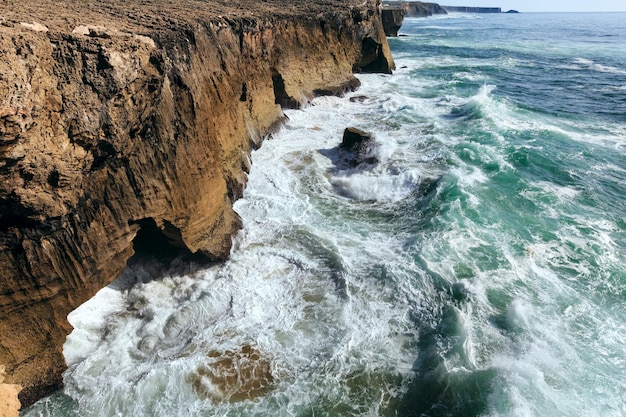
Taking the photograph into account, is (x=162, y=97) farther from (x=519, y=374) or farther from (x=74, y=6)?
(x=519, y=374)

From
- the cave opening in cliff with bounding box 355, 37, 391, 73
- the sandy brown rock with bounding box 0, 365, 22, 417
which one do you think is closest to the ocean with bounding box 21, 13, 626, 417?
the sandy brown rock with bounding box 0, 365, 22, 417

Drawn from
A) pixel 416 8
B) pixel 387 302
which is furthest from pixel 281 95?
pixel 416 8

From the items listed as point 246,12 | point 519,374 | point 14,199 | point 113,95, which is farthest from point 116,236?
point 246,12

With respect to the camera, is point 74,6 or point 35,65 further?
point 74,6

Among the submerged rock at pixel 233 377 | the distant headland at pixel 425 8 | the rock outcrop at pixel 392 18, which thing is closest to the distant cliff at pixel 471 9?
the distant headland at pixel 425 8

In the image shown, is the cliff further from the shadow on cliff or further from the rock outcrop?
the shadow on cliff

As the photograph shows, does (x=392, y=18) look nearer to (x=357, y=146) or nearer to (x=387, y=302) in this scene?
(x=357, y=146)

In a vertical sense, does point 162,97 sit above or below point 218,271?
above
